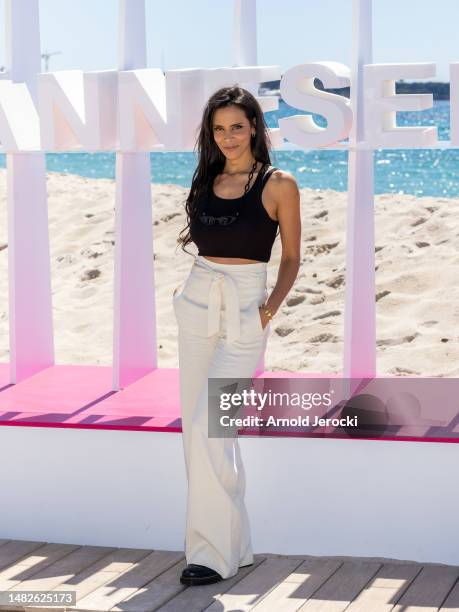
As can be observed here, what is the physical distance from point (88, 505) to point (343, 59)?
39128mm

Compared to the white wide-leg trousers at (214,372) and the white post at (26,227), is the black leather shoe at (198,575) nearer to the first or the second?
the white wide-leg trousers at (214,372)

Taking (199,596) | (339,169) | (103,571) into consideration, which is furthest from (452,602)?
(339,169)

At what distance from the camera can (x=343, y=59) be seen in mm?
42844

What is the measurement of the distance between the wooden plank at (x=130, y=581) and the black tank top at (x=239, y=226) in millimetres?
1235

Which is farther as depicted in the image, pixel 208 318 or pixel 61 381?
pixel 61 381

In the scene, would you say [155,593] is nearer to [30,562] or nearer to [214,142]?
[30,562]

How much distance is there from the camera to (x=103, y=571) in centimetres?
473

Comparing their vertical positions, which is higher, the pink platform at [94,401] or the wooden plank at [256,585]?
the pink platform at [94,401]

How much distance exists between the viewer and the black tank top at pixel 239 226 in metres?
4.30

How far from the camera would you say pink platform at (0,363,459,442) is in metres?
4.97

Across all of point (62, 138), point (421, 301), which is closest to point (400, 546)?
point (62, 138)

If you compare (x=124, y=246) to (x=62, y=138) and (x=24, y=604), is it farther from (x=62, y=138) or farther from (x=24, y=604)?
(x=24, y=604)

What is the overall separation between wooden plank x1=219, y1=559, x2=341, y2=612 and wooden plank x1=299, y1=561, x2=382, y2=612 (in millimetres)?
28

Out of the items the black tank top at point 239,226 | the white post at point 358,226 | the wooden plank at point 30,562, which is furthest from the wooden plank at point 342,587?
the black tank top at point 239,226
